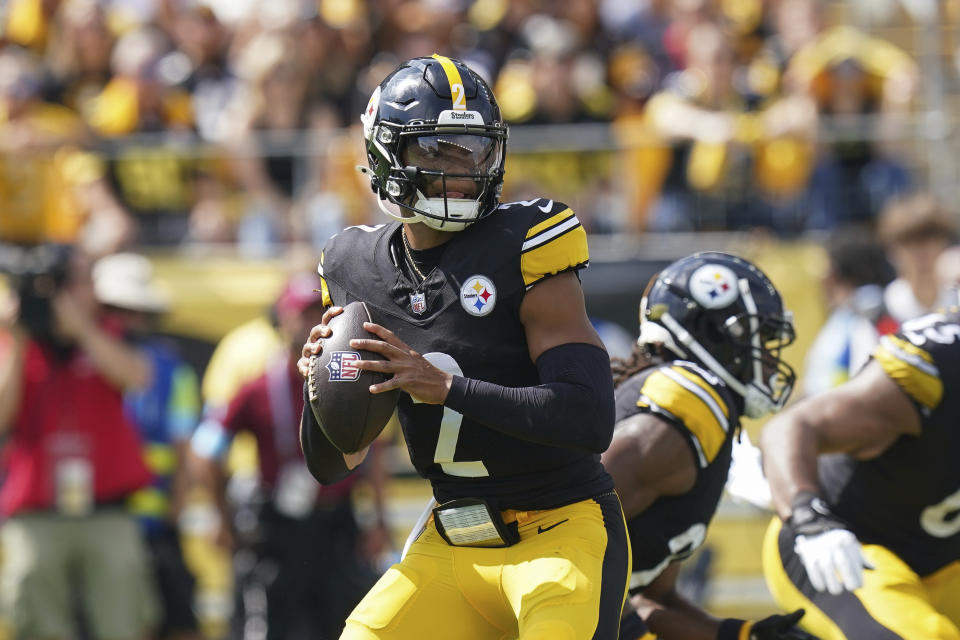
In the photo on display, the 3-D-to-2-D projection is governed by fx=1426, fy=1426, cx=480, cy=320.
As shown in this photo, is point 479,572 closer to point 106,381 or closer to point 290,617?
point 290,617

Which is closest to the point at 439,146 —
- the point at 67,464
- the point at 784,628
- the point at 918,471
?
the point at 784,628

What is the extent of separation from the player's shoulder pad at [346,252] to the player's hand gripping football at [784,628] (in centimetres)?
166

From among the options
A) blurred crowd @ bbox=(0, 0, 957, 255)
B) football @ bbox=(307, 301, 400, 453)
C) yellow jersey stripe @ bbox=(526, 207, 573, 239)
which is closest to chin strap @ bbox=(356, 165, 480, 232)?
yellow jersey stripe @ bbox=(526, 207, 573, 239)

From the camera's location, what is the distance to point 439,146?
3.56 meters

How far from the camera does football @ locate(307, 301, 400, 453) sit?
3359 millimetres

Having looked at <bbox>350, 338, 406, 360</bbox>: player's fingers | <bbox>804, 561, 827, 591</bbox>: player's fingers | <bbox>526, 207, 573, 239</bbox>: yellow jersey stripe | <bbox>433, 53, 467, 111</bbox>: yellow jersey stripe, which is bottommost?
<bbox>804, 561, 827, 591</bbox>: player's fingers

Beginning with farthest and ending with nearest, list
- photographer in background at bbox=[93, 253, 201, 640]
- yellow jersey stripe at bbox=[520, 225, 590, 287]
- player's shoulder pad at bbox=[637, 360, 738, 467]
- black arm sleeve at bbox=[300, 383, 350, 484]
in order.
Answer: photographer in background at bbox=[93, 253, 201, 640], player's shoulder pad at bbox=[637, 360, 738, 467], black arm sleeve at bbox=[300, 383, 350, 484], yellow jersey stripe at bbox=[520, 225, 590, 287]

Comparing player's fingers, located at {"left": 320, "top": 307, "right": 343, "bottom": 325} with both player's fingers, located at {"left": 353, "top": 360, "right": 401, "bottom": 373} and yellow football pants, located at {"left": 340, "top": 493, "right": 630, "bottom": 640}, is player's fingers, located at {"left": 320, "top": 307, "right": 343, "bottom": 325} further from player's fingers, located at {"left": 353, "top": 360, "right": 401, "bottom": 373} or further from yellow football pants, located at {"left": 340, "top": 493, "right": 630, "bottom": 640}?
yellow football pants, located at {"left": 340, "top": 493, "right": 630, "bottom": 640}

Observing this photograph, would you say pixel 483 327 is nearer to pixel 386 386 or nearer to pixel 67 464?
pixel 386 386

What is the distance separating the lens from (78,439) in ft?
23.4

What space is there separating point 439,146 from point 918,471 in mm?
1953

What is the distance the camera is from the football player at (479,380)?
335 cm

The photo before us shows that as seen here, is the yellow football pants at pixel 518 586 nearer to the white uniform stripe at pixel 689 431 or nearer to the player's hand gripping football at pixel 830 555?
Result: the white uniform stripe at pixel 689 431

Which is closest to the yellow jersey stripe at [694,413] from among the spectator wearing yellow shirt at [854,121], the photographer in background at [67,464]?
the photographer in background at [67,464]
